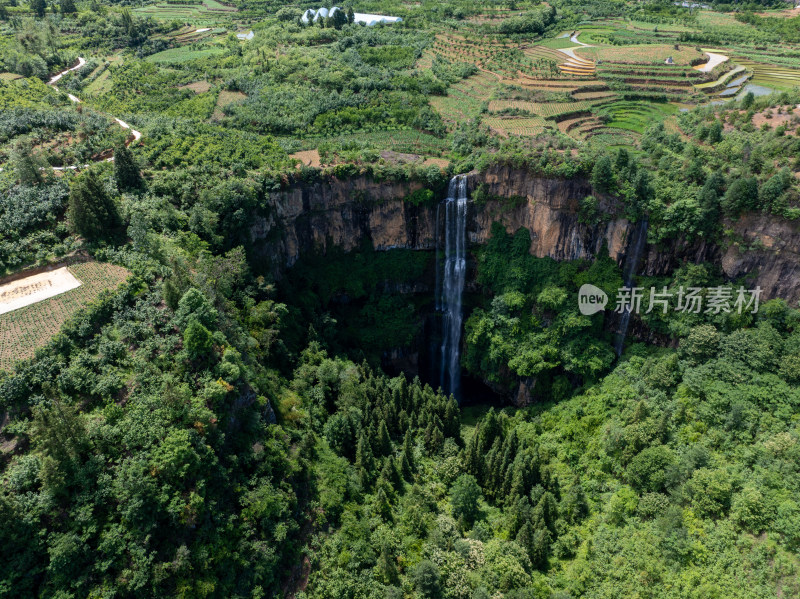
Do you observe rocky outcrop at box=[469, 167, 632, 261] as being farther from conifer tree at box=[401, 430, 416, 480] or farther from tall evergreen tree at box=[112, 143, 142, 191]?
tall evergreen tree at box=[112, 143, 142, 191]

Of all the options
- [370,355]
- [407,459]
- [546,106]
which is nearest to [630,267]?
[546,106]

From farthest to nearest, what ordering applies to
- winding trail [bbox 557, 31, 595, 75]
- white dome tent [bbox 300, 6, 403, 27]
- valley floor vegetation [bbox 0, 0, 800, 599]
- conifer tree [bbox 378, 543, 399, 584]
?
white dome tent [bbox 300, 6, 403, 27] < winding trail [bbox 557, 31, 595, 75] < conifer tree [bbox 378, 543, 399, 584] < valley floor vegetation [bbox 0, 0, 800, 599]

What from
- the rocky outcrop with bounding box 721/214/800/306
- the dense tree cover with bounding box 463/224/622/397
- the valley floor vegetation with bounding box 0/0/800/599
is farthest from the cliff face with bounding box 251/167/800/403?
the dense tree cover with bounding box 463/224/622/397

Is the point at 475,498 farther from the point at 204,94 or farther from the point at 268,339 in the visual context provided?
the point at 204,94

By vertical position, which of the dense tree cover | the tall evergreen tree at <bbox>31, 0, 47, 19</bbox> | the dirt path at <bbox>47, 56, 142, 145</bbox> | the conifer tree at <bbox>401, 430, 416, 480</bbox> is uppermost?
the tall evergreen tree at <bbox>31, 0, 47, 19</bbox>

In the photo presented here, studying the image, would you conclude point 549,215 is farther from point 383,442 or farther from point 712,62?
point 712,62

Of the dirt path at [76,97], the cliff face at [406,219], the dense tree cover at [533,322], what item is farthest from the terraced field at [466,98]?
the dirt path at [76,97]

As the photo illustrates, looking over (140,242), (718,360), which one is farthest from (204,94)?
(718,360)

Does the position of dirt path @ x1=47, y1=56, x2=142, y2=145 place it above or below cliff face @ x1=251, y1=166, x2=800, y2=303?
above
